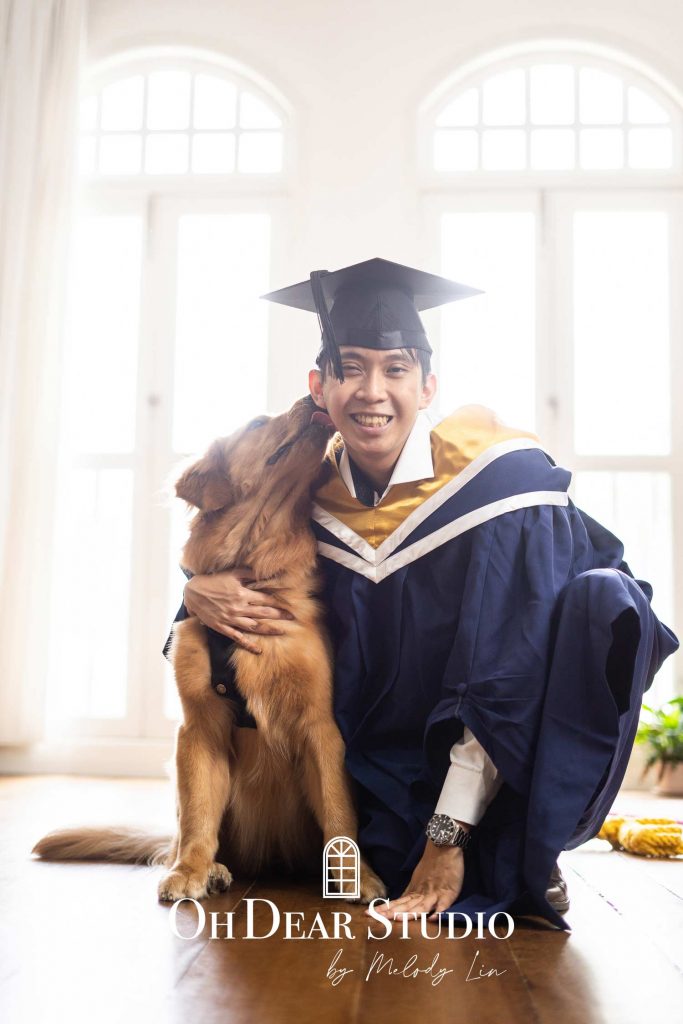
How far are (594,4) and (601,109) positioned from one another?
1.62ft

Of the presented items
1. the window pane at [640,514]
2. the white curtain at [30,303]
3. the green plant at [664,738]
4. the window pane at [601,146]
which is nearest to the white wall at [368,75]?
the window pane at [601,146]

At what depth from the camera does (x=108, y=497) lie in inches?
188

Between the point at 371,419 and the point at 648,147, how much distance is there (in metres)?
3.61

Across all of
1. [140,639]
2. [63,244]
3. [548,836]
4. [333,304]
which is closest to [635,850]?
[548,836]

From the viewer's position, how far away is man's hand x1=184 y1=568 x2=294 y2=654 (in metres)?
1.91

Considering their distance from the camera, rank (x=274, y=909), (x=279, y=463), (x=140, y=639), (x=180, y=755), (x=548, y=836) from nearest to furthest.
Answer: (x=548, y=836) < (x=274, y=909) < (x=180, y=755) < (x=279, y=463) < (x=140, y=639)

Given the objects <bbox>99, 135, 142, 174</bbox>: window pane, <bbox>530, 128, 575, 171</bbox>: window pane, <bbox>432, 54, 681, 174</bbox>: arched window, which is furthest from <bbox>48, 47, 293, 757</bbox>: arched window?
<bbox>530, 128, 575, 171</bbox>: window pane

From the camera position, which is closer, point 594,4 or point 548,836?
point 548,836

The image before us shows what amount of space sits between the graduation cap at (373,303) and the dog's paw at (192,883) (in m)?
1.06

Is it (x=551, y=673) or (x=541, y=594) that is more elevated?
(x=541, y=594)

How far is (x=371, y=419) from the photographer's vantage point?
79.7 inches

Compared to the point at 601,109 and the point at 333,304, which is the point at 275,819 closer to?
the point at 333,304

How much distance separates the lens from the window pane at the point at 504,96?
16.1 feet

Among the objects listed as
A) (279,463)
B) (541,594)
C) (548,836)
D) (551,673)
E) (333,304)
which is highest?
(333,304)
